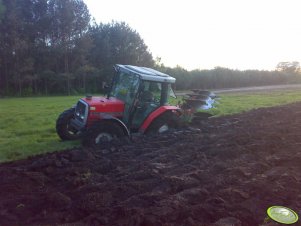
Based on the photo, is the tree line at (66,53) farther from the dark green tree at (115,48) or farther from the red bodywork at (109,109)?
the red bodywork at (109,109)

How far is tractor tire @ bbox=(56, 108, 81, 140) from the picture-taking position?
34.1 ft

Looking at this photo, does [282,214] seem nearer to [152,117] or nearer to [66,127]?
[152,117]

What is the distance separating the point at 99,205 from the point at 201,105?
9.07 meters

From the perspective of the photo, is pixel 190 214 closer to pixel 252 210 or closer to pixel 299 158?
pixel 252 210

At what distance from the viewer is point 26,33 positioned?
114ft

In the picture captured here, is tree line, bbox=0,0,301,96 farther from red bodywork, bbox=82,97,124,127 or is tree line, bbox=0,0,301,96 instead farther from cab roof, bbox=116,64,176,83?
red bodywork, bbox=82,97,124,127

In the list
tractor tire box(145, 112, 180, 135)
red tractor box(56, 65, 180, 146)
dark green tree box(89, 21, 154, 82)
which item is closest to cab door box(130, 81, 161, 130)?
red tractor box(56, 65, 180, 146)

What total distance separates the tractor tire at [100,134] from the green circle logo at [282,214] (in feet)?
15.1

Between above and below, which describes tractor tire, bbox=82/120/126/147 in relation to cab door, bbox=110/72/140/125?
below

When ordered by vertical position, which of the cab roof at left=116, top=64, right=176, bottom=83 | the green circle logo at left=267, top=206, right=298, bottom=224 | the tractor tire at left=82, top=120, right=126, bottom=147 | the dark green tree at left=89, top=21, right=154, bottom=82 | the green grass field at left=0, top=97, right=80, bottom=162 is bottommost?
the green grass field at left=0, top=97, right=80, bottom=162

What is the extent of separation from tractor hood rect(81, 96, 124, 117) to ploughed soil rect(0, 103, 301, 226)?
1156mm

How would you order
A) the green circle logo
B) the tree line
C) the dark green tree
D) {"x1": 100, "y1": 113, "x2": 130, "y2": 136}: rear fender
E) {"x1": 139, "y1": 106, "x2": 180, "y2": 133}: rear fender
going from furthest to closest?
the dark green tree, the tree line, {"x1": 139, "y1": 106, "x2": 180, "y2": 133}: rear fender, {"x1": 100, "y1": 113, "x2": 130, "y2": 136}: rear fender, the green circle logo

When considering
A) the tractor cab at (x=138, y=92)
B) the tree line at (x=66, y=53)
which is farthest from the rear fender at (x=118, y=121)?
the tree line at (x=66, y=53)

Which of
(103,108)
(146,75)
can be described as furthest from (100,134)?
(146,75)
